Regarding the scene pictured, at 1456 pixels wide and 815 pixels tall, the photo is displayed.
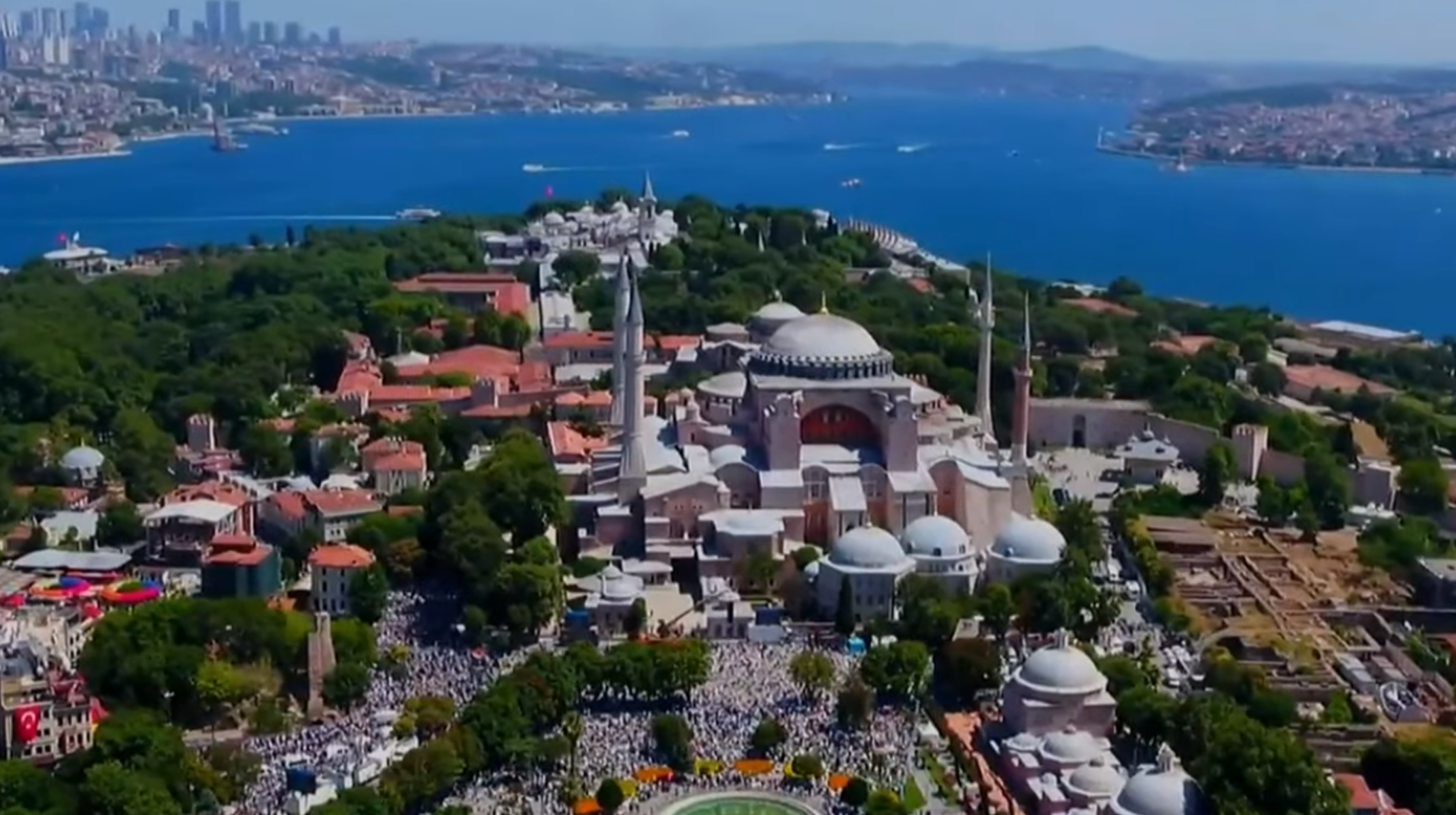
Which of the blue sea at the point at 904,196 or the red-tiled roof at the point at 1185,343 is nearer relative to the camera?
the red-tiled roof at the point at 1185,343

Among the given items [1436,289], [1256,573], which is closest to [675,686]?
[1256,573]

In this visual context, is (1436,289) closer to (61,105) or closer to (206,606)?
(206,606)

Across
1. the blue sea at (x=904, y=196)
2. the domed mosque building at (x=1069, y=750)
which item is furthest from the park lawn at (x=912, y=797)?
the blue sea at (x=904, y=196)

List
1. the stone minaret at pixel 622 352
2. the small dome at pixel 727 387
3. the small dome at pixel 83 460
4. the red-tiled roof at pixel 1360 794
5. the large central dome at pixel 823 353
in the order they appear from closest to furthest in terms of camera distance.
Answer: the red-tiled roof at pixel 1360 794 < the large central dome at pixel 823 353 < the stone minaret at pixel 622 352 < the small dome at pixel 727 387 < the small dome at pixel 83 460

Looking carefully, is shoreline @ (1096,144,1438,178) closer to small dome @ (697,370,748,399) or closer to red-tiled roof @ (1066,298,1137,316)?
red-tiled roof @ (1066,298,1137,316)

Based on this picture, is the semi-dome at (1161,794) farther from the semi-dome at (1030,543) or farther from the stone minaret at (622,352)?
the stone minaret at (622,352)

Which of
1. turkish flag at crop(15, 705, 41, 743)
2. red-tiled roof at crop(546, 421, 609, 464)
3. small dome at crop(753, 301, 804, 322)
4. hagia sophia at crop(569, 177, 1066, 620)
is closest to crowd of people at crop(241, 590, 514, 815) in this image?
turkish flag at crop(15, 705, 41, 743)
